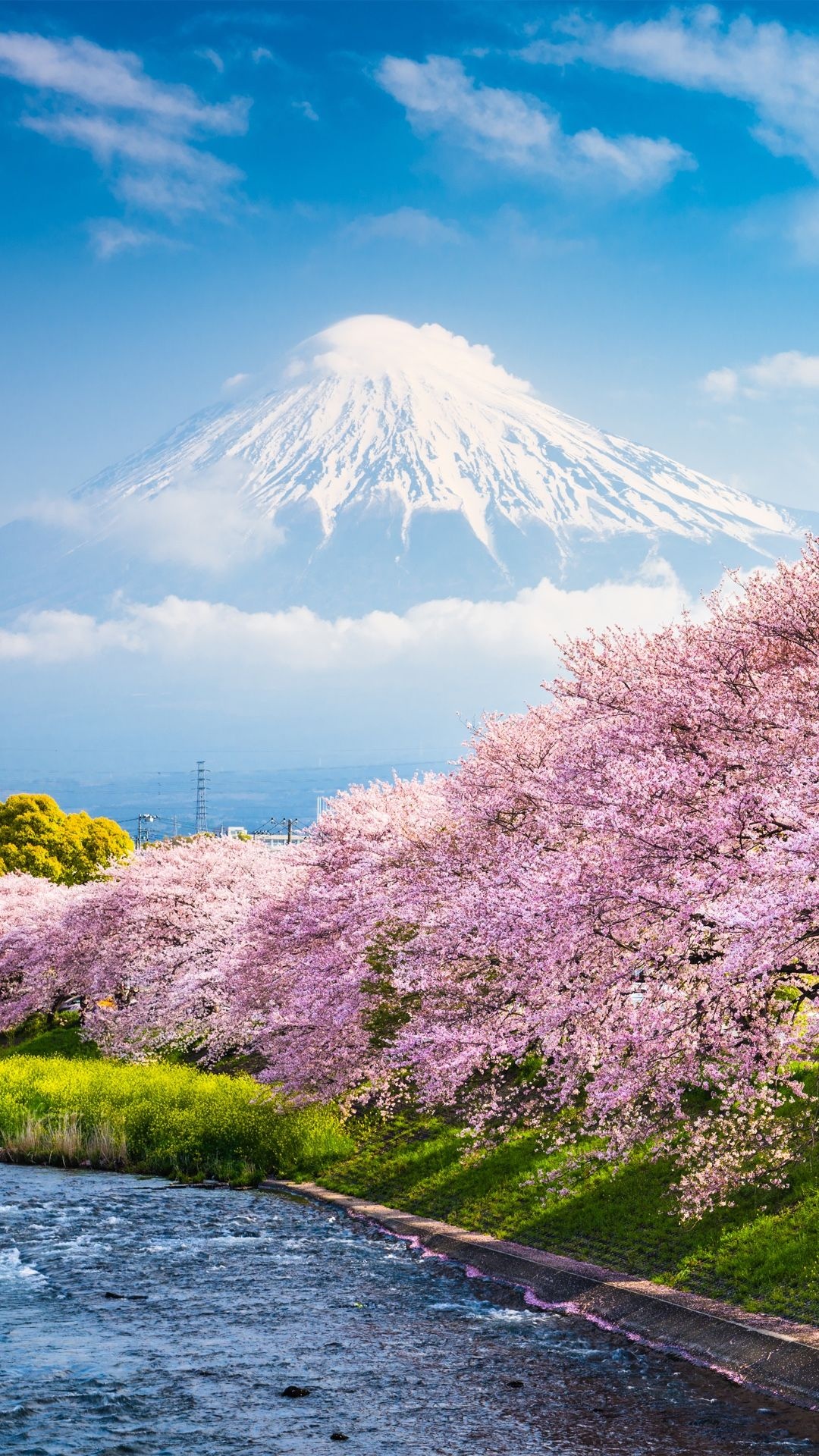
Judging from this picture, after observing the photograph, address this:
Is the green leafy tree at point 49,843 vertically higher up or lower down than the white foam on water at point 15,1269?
higher up

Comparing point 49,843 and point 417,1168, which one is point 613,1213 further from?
point 49,843

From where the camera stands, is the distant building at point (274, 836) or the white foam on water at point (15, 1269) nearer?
the white foam on water at point (15, 1269)

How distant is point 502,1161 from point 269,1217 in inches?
189

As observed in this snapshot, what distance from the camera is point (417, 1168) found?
2756 centimetres

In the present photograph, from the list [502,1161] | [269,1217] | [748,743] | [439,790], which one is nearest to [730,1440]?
[748,743]

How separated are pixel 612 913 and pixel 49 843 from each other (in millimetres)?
68089

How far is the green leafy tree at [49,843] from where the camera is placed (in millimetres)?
78125

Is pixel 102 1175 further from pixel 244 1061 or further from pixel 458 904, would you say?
pixel 458 904

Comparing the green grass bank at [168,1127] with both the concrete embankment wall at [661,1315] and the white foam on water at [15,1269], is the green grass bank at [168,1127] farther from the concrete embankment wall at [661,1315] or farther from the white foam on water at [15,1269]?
the white foam on water at [15,1269]

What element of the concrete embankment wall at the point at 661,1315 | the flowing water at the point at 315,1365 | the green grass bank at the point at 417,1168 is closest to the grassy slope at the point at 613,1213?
the green grass bank at the point at 417,1168

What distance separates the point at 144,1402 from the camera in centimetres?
1548

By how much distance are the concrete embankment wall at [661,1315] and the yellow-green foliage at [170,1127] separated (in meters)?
7.57

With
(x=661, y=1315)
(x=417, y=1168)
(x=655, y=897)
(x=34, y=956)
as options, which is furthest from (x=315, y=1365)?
(x=34, y=956)

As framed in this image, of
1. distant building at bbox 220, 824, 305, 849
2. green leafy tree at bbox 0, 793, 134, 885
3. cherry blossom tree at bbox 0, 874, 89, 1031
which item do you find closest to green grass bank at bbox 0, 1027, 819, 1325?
distant building at bbox 220, 824, 305, 849
